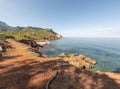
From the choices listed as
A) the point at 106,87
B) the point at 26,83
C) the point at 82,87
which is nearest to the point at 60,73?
the point at 82,87

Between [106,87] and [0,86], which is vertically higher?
[0,86]

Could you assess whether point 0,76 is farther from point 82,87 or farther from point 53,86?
point 82,87

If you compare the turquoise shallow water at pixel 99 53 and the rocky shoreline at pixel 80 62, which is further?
the turquoise shallow water at pixel 99 53

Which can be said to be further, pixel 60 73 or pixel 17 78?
pixel 60 73

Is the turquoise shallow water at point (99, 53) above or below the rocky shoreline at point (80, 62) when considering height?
below

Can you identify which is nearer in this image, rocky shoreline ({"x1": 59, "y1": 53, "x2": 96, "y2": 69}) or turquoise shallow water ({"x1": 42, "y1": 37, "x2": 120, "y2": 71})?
rocky shoreline ({"x1": 59, "y1": 53, "x2": 96, "y2": 69})

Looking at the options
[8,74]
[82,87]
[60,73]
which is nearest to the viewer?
[82,87]

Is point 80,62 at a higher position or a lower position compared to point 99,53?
higher

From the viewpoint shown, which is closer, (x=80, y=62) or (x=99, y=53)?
(x=80, y=62)

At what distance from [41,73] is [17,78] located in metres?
2.44

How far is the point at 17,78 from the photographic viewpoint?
1084 centimetres

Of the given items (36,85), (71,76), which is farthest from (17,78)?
(71,76)

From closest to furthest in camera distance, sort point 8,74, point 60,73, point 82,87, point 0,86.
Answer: point 0,86 → point 82,87 → point 8,74 → point 60,73

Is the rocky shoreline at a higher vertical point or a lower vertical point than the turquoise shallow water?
higher
